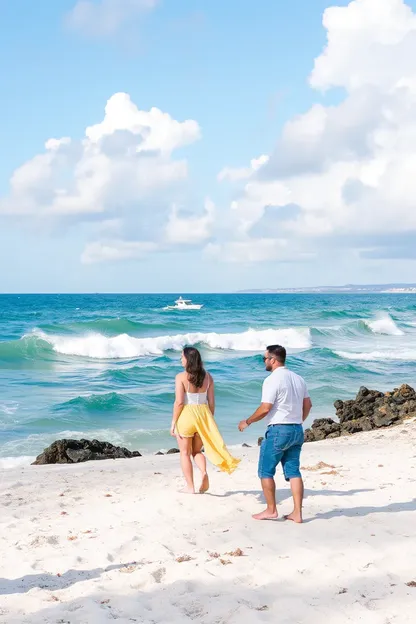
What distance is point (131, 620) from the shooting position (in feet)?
14.6

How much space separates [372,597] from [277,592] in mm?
671

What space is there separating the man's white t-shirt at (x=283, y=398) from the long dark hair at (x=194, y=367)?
3.61 ft

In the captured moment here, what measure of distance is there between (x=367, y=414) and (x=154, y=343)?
2238cm

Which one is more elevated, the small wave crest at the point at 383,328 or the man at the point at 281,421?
the man at the point at 281,421

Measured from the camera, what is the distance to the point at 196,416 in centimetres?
732

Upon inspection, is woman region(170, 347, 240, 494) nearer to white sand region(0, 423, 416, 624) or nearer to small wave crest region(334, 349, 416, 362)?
white sand region(0, 423, 416, 624)

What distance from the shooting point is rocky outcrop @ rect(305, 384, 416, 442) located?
13.5 metres

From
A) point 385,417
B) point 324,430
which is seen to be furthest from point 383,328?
point 324,430

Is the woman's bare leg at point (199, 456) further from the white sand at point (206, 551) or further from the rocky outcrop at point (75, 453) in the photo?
the rocky outcrop at point (75, 453)

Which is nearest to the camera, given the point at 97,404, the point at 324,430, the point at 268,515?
the point at 268,515

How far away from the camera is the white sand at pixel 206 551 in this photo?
4.59 meters

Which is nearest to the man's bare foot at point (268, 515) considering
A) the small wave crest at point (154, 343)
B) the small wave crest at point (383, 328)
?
the small wave crest at point (154, 343)

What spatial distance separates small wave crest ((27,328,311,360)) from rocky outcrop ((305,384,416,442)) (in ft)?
62.6

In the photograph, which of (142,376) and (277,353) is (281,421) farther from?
(142,376)
